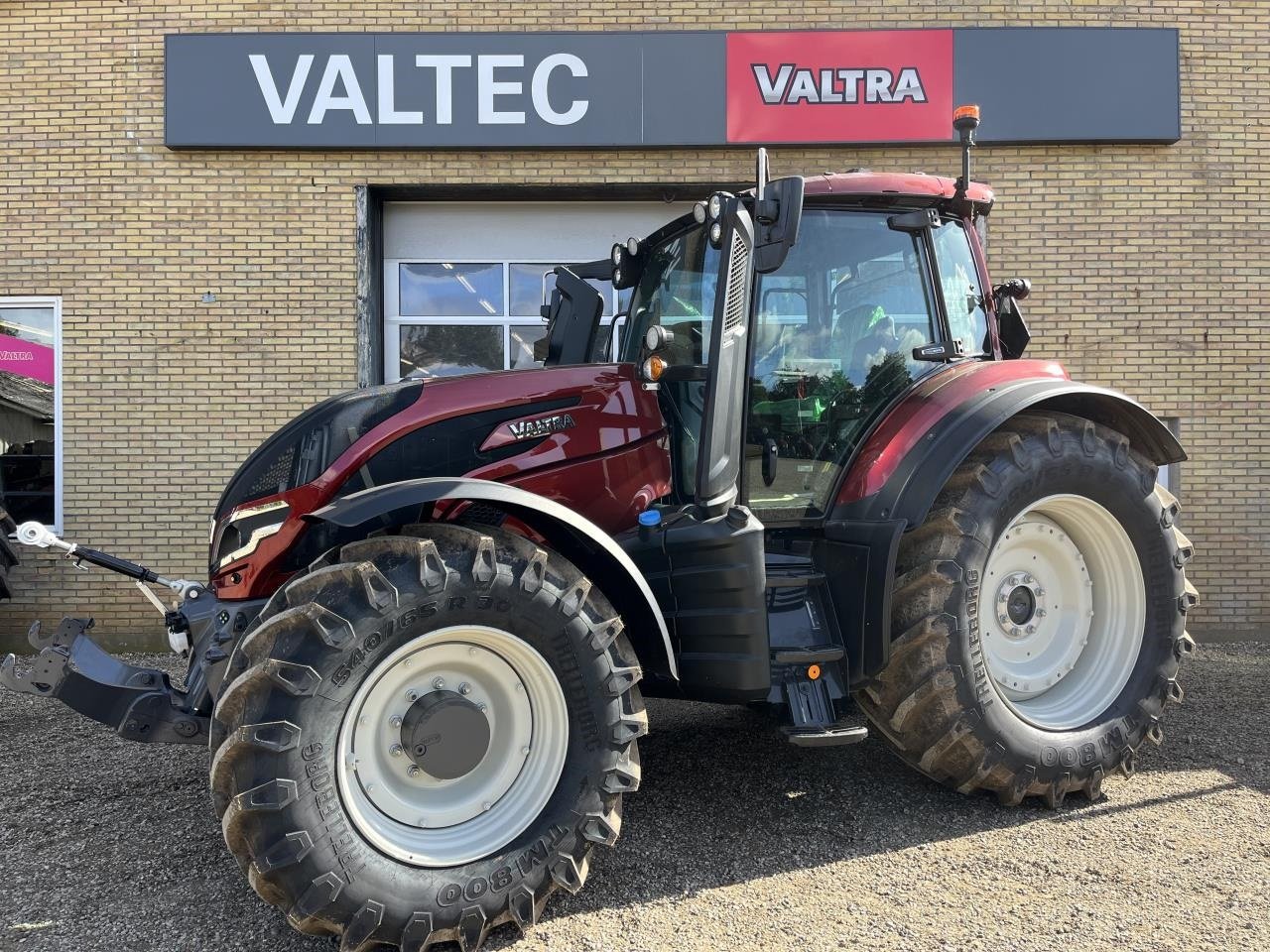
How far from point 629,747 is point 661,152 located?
6066 millimetres

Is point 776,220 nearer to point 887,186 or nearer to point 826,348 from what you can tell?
point 826,348

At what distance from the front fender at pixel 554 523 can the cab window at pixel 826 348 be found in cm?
70

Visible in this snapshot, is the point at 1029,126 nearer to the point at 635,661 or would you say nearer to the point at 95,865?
the point at 635,661

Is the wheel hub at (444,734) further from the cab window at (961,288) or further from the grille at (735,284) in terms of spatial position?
the cab window at (961,288)

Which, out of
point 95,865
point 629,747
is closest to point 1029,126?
point 629,747

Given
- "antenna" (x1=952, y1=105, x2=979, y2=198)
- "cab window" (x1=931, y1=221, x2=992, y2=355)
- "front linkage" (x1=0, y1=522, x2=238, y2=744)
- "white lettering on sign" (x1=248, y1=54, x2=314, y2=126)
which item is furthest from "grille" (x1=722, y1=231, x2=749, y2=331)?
"white lettering on sign" (x1=248, y1=54, x2=314, y2=126)

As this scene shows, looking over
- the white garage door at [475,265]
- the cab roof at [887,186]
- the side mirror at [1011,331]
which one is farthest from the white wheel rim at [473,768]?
the white garage door at [475,265]

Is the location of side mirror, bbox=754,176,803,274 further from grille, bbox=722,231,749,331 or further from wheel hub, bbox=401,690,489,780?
wheel hub, bbox=401,690,489,780

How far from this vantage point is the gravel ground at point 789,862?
8.38 ft

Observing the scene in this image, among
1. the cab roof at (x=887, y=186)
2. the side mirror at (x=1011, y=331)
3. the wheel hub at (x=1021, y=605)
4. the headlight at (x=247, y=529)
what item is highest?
the cab roof at (x=887, y=186)

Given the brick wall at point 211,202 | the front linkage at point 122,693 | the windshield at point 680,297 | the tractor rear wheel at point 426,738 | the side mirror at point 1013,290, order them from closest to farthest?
the tractor rear wheel at point 426,738 < the front linkage at point 122,693 < the windshield at point 680,297 < the side mirror at point 1013,290 < the brick wall at point 211,202

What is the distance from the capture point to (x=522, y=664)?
2637 millimetres

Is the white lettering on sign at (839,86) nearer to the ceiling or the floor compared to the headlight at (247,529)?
nearer to the ceiling

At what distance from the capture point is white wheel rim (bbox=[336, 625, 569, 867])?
245 cm
